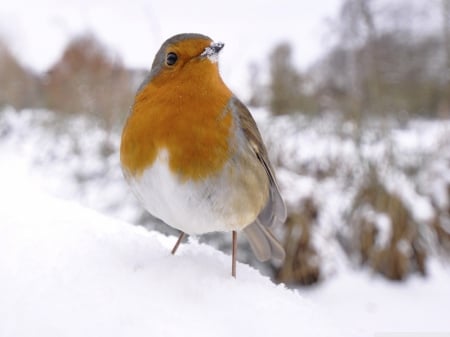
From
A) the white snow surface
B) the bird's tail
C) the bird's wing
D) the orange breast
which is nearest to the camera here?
the white snow surface

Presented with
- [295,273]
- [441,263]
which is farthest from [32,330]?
[441,263]

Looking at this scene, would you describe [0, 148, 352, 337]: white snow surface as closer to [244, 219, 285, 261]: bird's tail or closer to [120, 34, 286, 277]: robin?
[120, 34, 286, 277]: robin

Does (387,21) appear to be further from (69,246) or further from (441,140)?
(69,246)

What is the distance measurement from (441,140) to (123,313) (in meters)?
3.52

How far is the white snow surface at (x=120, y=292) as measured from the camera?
0.53 meters

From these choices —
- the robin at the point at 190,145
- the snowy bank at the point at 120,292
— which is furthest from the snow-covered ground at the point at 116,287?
the robin at the point at 190,145

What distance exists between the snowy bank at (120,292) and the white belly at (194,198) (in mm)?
74

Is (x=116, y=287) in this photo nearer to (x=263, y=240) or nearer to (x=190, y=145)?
(x=190, y=145)

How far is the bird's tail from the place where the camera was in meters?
1.16

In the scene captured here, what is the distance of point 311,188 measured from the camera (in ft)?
9.41

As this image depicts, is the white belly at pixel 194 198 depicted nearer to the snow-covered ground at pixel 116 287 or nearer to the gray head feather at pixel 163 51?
the snow-covered ground at pixel 116 287

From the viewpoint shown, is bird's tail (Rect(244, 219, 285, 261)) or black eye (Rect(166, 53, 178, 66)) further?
bird's tail (Rect(244, 219, 285, 261))

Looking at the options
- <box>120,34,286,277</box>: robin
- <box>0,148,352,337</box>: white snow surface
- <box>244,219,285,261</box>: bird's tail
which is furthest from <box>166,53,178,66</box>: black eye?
<box>244,219,285,261</box>: bird's tail

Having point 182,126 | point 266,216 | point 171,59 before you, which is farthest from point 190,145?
point 266,216
